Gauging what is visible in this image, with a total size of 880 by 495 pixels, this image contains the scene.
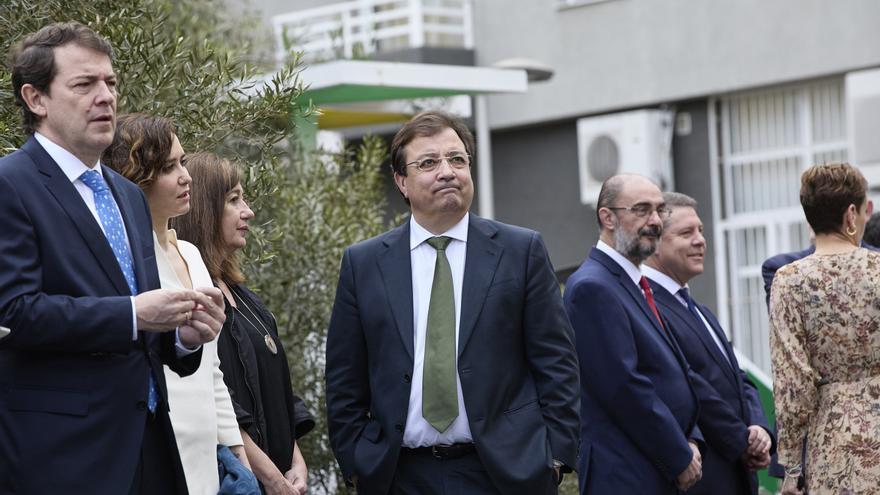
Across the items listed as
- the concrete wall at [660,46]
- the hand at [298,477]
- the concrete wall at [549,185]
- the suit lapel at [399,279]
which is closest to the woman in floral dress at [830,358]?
the suit lapel at [399,279]

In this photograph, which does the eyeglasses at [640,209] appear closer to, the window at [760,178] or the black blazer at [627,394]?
the black blazer at [627,394]

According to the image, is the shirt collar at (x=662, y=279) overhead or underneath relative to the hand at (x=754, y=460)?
overhead

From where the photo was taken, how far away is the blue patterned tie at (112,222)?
4.67m

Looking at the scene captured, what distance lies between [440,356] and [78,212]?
179 cm

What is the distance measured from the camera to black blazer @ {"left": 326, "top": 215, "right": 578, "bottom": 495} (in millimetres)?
5723

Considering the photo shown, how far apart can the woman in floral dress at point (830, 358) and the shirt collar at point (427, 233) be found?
5.99ft

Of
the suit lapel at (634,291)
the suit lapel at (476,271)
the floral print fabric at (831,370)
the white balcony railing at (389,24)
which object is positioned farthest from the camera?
the white balcony railing at (389,24)

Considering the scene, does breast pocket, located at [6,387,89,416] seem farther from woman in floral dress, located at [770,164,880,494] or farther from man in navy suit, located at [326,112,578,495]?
woman in floral dress, located at [770,164,880,494]

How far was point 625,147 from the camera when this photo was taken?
1992 cm

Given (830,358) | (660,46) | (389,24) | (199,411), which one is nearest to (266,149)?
(199,411)

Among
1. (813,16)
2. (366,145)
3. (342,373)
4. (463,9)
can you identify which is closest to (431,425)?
(342,373)

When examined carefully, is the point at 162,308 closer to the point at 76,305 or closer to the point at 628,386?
the point at 76,305

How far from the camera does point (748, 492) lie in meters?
7.56

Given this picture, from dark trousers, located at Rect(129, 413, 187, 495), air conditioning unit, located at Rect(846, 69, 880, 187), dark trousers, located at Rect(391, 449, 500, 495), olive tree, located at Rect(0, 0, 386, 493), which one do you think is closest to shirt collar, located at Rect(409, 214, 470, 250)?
dark trousers, located at Rect(391, 449, 500, 495)
